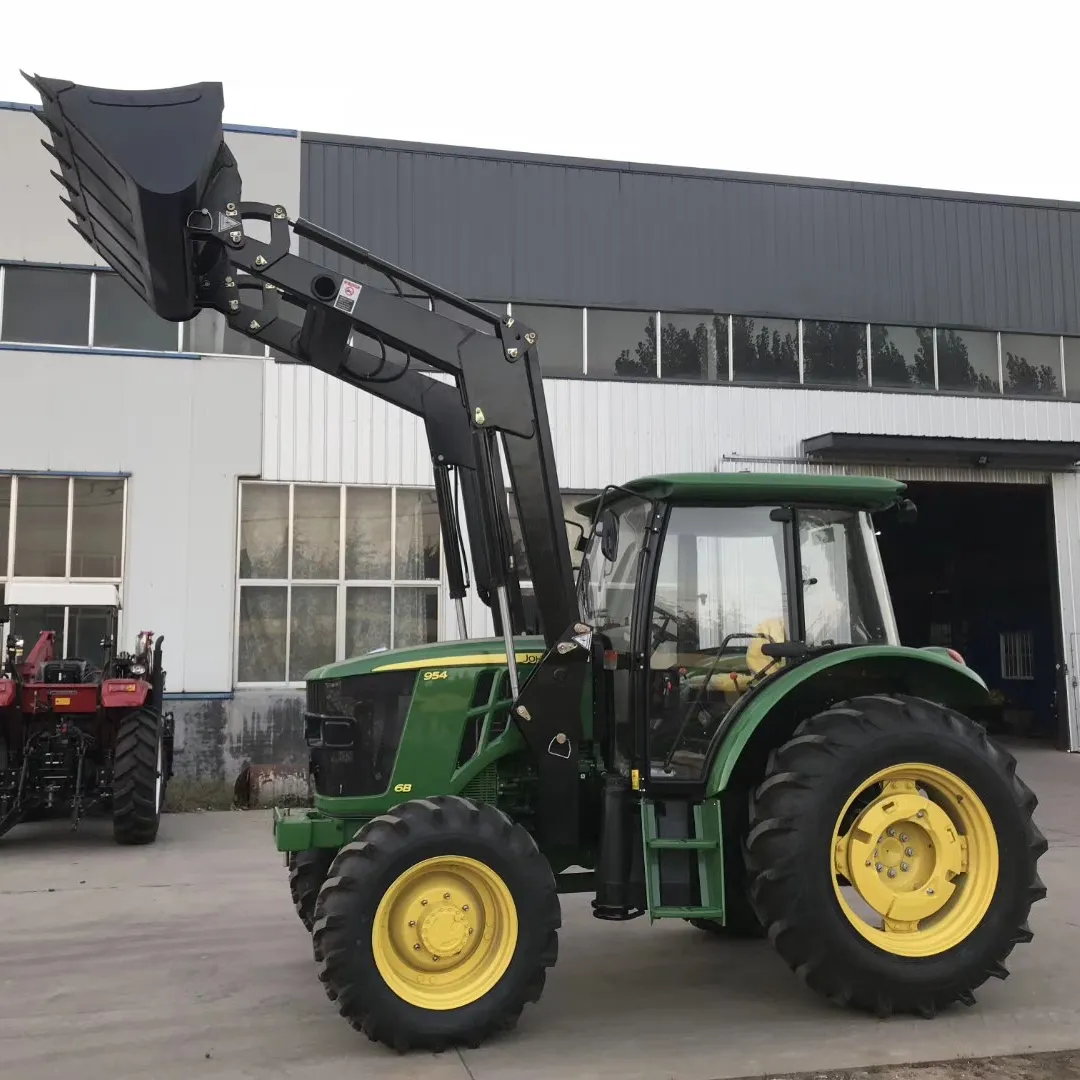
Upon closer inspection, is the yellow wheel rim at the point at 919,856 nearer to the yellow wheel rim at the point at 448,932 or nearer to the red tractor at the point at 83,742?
the yellow wheel rim at the point at 448,932

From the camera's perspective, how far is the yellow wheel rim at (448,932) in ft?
15.1

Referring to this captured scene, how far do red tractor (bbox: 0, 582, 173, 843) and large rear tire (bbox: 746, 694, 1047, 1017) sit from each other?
22.1 feet

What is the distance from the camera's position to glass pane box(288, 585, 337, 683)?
1362 centimetres

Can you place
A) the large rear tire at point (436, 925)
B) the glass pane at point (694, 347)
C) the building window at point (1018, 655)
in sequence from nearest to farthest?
the large rear tire at point (436, 925)
the glass pane at point (694, 347)
the building window at point (1018, 655)

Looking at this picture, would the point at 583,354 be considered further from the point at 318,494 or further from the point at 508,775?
the point at 508,775

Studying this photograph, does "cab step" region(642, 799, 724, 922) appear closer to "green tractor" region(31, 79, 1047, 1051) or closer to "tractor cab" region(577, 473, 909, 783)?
"green tractor" region(31, 79, 1047, 1051)

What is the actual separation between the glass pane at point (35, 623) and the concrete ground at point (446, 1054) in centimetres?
572

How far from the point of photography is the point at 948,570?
2259 cm

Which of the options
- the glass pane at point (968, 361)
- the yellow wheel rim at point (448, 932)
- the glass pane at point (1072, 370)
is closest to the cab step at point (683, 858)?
the yellow wheel rim at point (448, 932)

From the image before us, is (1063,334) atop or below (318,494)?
atop

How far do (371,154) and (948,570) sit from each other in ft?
47.6

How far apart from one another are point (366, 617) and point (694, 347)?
219 inches

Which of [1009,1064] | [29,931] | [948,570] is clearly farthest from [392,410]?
[948,570]

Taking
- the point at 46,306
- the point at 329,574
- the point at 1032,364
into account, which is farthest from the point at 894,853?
the point at 1032,364
